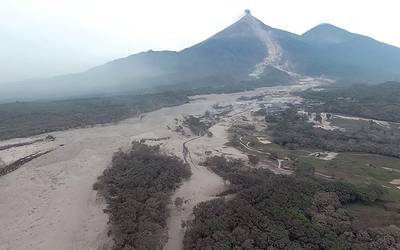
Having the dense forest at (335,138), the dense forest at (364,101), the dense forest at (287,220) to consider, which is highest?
the dense forest at (287,220)

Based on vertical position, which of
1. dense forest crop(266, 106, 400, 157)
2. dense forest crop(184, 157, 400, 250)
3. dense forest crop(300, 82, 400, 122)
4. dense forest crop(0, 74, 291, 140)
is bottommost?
dense forest crop(300, 82, 400, 122)

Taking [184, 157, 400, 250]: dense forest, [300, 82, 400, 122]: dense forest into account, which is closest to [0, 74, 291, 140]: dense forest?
[300, 82, 400, 122]: dense forest

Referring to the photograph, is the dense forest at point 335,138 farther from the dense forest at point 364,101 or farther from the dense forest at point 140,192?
the dense forest at point 140,192

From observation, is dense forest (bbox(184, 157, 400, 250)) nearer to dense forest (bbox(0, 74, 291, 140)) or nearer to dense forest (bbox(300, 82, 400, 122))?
dense forest (bbox(0, 74, 291, 140))

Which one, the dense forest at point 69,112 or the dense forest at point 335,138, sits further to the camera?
the dense forest at point 69,112

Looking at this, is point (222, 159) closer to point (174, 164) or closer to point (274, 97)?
point (174, 164)

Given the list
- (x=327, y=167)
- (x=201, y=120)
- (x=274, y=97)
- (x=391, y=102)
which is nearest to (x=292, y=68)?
(x=274, y=97)

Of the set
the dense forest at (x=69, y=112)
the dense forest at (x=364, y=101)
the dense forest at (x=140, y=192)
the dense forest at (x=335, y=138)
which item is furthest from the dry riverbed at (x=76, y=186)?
the dense forest at (x=364, y=101)
